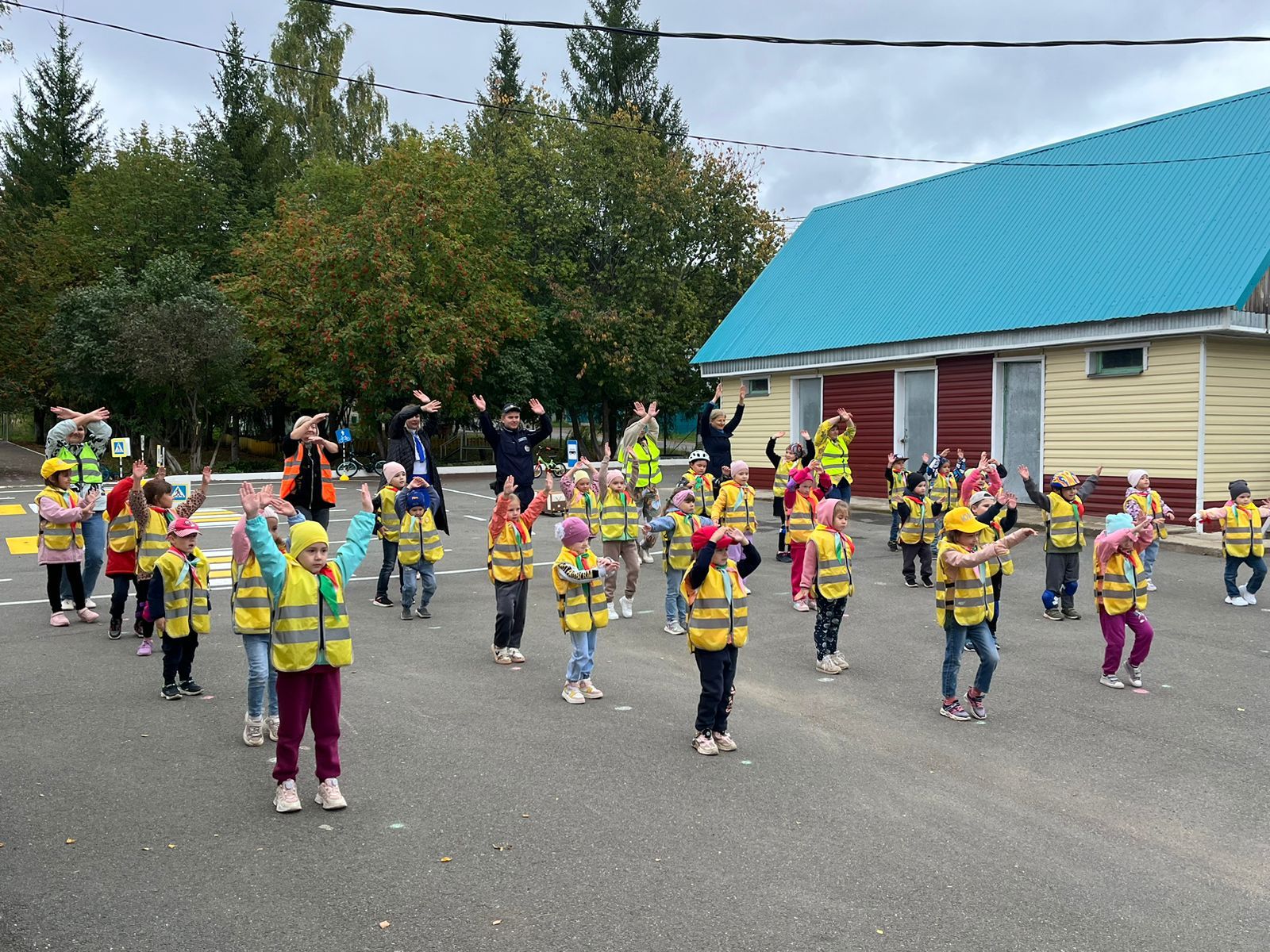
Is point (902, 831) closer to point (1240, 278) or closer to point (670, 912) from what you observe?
point (670, 912)

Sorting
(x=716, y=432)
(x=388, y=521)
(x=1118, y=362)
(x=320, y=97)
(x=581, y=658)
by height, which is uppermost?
(x=320, y=97)

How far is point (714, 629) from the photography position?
6.65 metres

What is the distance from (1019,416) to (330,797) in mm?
17998

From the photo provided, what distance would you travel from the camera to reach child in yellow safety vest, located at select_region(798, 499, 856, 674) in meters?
8.70

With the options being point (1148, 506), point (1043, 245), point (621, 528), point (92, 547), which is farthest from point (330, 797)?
point (1043, 245)

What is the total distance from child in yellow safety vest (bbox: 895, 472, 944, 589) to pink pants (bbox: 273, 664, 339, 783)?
29.5ft

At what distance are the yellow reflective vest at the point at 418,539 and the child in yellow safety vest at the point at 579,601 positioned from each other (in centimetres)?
324

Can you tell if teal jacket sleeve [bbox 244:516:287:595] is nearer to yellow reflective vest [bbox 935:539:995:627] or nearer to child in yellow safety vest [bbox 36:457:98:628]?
yellow reflective vest [bbox 935:539:995:627]

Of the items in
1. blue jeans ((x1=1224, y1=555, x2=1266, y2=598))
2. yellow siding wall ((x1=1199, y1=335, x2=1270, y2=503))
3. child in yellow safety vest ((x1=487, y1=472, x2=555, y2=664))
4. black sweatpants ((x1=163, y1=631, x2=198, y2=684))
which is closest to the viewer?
black sweatpants ((x1=163, y1=631, x2=198, y2=684))

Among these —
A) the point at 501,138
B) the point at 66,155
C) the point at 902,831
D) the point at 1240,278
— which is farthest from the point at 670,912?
the point at 66,155

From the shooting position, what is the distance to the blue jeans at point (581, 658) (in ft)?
26.1

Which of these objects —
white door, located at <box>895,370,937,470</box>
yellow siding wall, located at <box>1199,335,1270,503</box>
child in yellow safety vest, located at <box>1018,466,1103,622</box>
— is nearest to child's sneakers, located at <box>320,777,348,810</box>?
child in yellow safety vest, located at <box>1018,466,1103,622</box>

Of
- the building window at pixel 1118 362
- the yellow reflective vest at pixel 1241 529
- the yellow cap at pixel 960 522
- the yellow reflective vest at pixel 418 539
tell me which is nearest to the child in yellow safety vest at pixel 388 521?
the yellow reflective vest at pixel 418 539

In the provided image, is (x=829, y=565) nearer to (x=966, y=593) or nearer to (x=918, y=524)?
(x=966, y=593)
